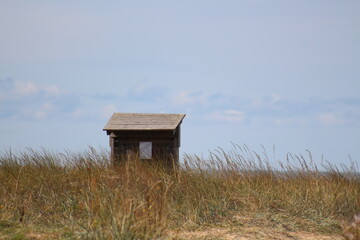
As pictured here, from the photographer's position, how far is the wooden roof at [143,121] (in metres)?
12.4

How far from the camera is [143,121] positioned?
12.7 m

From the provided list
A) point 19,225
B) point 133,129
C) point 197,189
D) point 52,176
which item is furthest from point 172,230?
point 133,129

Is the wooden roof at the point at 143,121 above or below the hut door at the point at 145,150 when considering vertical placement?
above

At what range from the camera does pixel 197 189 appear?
8898 millimetres

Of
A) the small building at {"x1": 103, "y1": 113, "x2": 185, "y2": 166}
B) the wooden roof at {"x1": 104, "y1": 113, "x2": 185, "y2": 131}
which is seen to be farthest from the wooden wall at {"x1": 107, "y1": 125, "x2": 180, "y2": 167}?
the wooden roof at {"x1": 104, "y1": 113, "x2": 185, "y2": 131}

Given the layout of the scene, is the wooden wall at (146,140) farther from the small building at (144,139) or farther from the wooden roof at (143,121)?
the wooden roof at (143,121)

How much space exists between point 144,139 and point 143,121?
479 millimetres

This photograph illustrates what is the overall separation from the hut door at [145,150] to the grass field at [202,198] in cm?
190

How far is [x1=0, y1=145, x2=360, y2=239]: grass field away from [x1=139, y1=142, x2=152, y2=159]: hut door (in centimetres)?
190

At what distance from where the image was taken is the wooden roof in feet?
40.6

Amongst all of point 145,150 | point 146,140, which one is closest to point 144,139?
point 146,140

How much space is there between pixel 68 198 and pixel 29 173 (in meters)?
1.51

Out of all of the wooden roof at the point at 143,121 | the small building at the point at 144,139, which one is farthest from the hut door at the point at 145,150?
the wooden roof at the point at 143,121

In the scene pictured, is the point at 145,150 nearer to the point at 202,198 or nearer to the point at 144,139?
the point at 144,139
